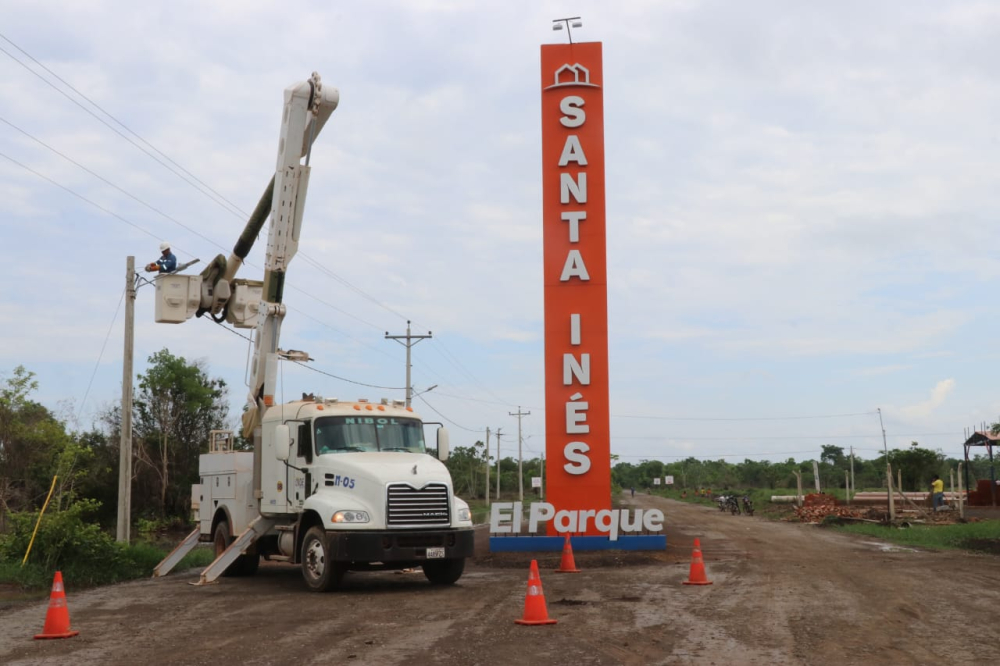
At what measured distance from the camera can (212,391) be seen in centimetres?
5325

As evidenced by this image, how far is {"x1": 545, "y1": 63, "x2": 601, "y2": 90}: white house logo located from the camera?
85.0ft

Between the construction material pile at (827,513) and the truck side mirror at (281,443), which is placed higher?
the truck side mirror at (281,443)

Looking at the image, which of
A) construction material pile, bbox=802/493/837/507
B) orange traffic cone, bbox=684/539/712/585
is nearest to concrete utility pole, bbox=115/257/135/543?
orange traffic cone, bbox=684/539/712/585

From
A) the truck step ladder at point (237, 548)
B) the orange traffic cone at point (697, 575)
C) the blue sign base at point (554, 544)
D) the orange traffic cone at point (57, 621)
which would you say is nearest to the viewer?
the orange traffic cone at point (57, 621)

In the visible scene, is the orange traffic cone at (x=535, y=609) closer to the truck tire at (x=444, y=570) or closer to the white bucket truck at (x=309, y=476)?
the white bucket truck at (x=309, y=476)

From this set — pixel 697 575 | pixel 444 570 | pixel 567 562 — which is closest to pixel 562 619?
pixel 697 575

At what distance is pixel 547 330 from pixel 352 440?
30.4 ft

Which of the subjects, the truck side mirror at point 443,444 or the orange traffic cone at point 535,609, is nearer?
the orange traffic cone at point 535,609

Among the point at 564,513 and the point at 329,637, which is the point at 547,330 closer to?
the point at 564,513

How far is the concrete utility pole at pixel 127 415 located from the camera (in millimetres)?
25859

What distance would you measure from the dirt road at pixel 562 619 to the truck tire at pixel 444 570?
313 mm

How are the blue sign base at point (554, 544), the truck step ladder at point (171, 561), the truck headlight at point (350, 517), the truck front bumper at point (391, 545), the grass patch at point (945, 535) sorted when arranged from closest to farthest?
the truck front bumper at point (391, 545) < the truck headlight at point (350, 517) < the truck step ladder at point (171, 561) < the blue sign base at point (554, 544) < the grass patch at point (945, 535)

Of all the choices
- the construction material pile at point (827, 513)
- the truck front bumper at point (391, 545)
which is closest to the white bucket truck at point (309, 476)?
the truck front bumper at point (391, 545)

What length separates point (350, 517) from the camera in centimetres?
1560
